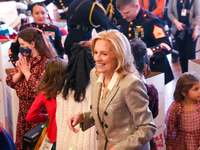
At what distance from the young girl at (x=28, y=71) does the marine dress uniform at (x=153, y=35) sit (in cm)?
87

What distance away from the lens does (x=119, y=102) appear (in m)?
1.41

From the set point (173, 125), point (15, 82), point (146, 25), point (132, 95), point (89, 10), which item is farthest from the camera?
point (89, 10)

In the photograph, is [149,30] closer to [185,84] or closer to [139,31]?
[139,31]

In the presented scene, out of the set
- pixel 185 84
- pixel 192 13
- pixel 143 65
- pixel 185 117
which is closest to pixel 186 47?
pixel 192 13

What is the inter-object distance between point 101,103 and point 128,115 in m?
0.15

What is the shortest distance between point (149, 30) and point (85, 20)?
0.84 m

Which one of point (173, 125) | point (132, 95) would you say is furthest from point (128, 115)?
point (173, 125)

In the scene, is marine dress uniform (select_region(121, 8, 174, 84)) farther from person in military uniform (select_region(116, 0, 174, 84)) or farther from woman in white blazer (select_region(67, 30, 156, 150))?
woman in white blazer (select_region(67, 30, 156, 150))

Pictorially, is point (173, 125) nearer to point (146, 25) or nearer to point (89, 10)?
point (146, 25)

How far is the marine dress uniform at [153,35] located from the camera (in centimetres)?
272

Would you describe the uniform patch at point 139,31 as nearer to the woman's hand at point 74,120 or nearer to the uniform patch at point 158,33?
the uniform patch at point 158,33

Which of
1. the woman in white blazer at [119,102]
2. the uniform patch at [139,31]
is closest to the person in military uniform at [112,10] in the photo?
the uniform patch at [139,31]

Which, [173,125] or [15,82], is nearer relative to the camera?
[173,125]

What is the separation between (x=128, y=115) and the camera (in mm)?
1444
